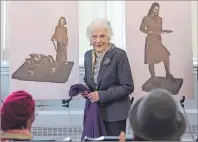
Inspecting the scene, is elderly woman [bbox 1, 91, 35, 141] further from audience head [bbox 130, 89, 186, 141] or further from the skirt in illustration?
the skirt in illustration

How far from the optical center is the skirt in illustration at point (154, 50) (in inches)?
135

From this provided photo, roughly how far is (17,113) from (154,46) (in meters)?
1.92

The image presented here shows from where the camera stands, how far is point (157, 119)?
126cm

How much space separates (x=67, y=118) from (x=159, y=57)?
101 centimetres

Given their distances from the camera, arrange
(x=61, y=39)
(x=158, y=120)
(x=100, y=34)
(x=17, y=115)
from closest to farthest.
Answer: (x=158, y=120) → (x=17, y=115) → (x=100, y=34) → (x=61, y=39)

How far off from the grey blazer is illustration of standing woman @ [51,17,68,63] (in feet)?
2.26

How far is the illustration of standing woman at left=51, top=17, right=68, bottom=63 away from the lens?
11.2ft

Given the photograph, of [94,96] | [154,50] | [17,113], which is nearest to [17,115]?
[17,113]

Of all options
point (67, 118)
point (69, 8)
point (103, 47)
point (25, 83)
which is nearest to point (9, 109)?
point (103, 47)

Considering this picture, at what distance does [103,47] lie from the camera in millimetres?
2859

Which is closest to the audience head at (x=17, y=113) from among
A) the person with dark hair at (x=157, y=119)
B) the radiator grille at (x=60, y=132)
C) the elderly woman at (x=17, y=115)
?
the elderly woman at (x=17, y=115)

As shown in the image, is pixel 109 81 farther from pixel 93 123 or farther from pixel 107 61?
pixel 93 123

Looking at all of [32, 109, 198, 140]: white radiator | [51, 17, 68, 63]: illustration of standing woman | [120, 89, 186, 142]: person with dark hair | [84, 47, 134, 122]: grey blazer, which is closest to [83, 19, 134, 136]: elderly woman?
[84, 47, 134, 122]: grey blazer

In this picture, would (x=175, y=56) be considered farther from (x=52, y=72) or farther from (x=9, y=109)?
(x=9, y=109)
